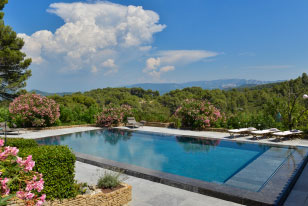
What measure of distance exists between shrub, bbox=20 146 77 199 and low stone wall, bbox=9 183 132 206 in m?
0.09

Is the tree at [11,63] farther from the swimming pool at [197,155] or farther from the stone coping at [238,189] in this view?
the stone coping at [238,189]

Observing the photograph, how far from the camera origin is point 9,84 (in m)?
21.2

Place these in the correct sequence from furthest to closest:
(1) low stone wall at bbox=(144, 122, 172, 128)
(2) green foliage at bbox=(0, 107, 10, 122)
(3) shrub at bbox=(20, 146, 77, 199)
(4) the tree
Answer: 1. (4) the tree
2. (2) green foliage at bbox=(0, 107, 10, 122)
3. (1) low stone wall at bbox=(144, 122, 172, 128)
4. (3) shrub at bbox=(20, 146, 77, 199)

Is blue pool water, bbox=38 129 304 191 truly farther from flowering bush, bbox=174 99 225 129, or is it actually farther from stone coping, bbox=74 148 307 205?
flowering bush, bbox=174 99 225 129

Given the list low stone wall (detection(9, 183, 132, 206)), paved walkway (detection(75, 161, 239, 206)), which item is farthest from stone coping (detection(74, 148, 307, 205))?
low stone wall (detection(9, 183, 132, 206))

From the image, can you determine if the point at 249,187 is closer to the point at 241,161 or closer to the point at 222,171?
the point at 222,171

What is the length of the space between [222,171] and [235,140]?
3.36 meters

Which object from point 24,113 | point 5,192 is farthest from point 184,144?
point 24,113

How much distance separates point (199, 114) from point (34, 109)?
943 centimetres

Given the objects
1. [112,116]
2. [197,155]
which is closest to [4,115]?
[112,116]

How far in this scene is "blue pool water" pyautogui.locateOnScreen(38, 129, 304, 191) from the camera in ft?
21.5

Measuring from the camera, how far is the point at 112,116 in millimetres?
15156

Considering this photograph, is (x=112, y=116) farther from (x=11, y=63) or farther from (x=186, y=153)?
(x=11, y=63)

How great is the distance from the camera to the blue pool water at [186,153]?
6547mm
